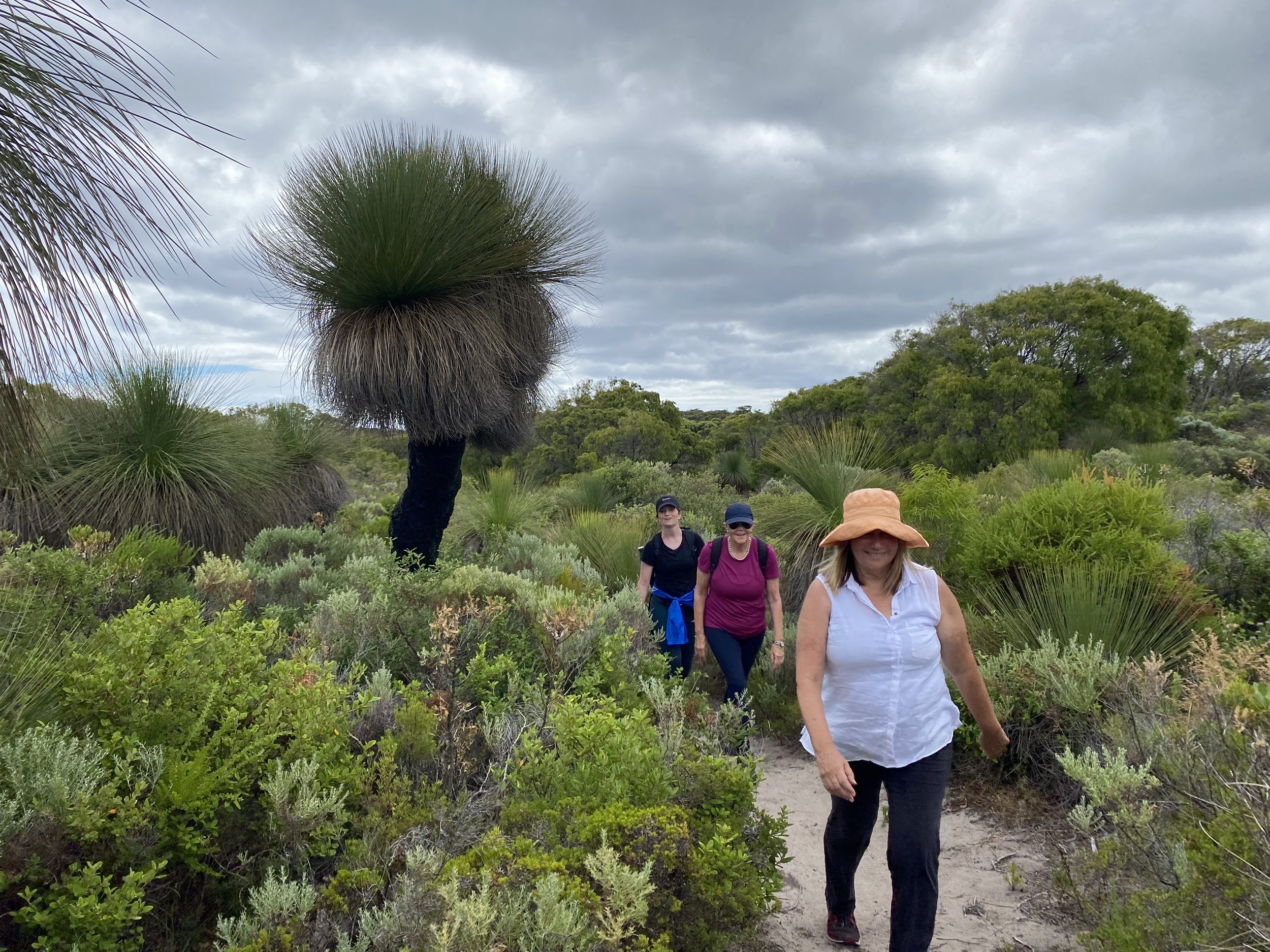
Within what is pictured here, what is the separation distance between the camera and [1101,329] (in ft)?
87.6

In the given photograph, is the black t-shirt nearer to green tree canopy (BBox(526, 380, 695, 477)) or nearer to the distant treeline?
the distant treeline

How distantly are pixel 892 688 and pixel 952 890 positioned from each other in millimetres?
1880

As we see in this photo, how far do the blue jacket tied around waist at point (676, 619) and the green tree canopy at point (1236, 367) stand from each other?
4733 centimetres

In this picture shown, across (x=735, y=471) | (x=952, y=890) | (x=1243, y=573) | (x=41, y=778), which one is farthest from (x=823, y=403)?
(x=41, y=778)

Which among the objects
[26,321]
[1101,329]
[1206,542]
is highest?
[1101,329]

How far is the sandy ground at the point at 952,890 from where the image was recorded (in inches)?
129

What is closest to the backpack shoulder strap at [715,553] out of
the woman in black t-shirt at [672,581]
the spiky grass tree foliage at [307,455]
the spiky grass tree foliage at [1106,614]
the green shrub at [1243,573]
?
the woman in black t-shirt at [672,581]

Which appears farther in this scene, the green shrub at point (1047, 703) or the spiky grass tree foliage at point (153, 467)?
the spiky grass tree foliage at point (153, 467)

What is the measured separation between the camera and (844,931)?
3178 millimetres

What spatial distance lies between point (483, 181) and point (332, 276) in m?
1.84

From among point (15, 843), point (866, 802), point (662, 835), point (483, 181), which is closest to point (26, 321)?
point (15, 843)

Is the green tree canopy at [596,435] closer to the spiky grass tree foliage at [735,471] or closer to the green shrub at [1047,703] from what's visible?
the spiky grass tree foliage at [735,471]

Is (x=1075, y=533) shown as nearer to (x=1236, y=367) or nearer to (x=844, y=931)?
(x=844, y=931)

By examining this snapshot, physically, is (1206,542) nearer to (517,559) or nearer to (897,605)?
(897,605)
